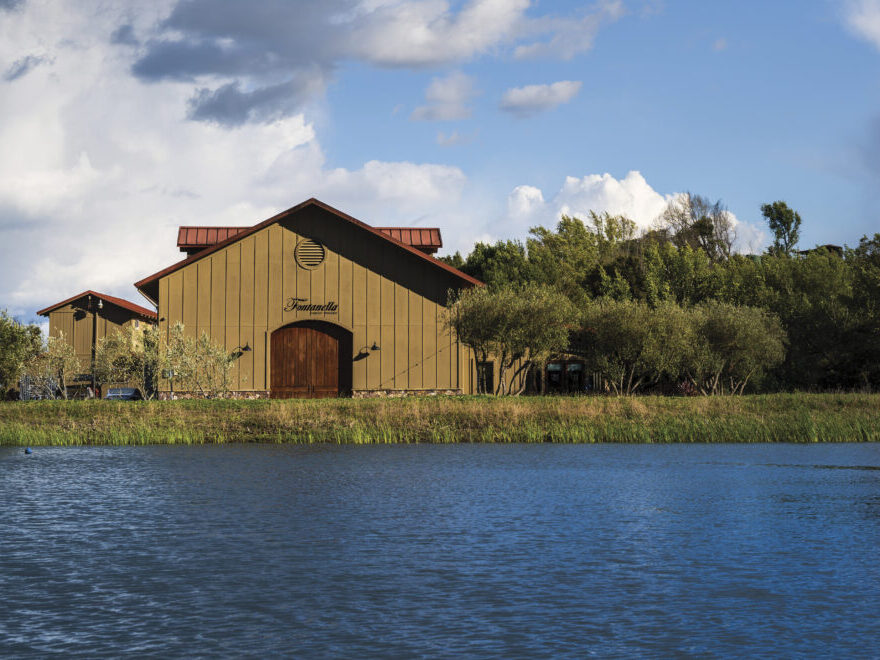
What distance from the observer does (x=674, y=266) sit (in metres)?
73.2

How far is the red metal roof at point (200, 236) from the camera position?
2125 inches

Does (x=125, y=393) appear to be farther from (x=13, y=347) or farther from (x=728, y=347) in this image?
(x=728, y=347)

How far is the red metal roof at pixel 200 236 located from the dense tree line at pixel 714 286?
51.1 feet

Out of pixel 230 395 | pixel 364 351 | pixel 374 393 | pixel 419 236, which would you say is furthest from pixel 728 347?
pixel 230 395

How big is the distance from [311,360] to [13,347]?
17.9 metres

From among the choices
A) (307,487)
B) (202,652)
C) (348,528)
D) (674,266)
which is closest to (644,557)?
(348,528)

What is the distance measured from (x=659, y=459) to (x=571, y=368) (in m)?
31.7

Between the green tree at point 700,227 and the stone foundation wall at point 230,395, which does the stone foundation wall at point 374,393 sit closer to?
the stone foundation wall at point 230,395

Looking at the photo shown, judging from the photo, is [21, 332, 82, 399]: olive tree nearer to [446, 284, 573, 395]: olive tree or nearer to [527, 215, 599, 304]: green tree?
[446, 284, 573, 395]: olive tree

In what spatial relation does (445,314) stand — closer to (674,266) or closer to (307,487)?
(307,487)

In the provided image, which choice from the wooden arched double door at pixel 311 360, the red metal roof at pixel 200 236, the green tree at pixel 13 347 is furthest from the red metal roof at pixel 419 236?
the green tree at pixel 13 347

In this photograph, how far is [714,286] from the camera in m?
69.9

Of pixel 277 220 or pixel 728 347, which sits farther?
pixel 728 347

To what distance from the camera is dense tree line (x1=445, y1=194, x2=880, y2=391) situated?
174ft
